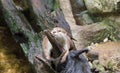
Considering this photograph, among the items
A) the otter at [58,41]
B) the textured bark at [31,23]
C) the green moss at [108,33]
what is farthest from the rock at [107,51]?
the otter at [58,41]

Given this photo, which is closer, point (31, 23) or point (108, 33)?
point (31, 23)

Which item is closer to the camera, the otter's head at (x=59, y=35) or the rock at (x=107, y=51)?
the otter's head at (x=59, y=35)

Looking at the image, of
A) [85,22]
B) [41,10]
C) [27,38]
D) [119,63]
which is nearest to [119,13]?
[85,22]

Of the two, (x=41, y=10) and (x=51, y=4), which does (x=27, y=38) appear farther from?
(x=51, y=4)

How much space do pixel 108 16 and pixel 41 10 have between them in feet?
8.70

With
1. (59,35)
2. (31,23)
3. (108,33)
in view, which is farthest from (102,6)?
(59,35)

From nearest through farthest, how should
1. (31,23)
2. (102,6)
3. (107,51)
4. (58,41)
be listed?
(58,41) < (31,23) < (107,51) < (102,6)

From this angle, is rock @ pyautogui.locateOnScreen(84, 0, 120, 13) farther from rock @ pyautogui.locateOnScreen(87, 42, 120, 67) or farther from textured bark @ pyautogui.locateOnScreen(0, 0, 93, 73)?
textured bark @ pyautogui.locateOnScreen(0, 0, 93, 73)

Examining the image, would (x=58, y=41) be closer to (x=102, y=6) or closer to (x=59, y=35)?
(x=59, y=35)

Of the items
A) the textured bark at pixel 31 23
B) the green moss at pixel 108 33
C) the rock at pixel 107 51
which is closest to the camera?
the textured bark at pixel 31 23

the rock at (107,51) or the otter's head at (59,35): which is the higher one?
the otter's head at (59,35)

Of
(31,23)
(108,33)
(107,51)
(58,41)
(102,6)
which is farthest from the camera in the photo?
(102,6)

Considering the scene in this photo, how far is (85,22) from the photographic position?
8328 mm

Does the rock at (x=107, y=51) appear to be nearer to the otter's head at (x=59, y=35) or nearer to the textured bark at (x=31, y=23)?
the textured bark at (x=31, y=23)
